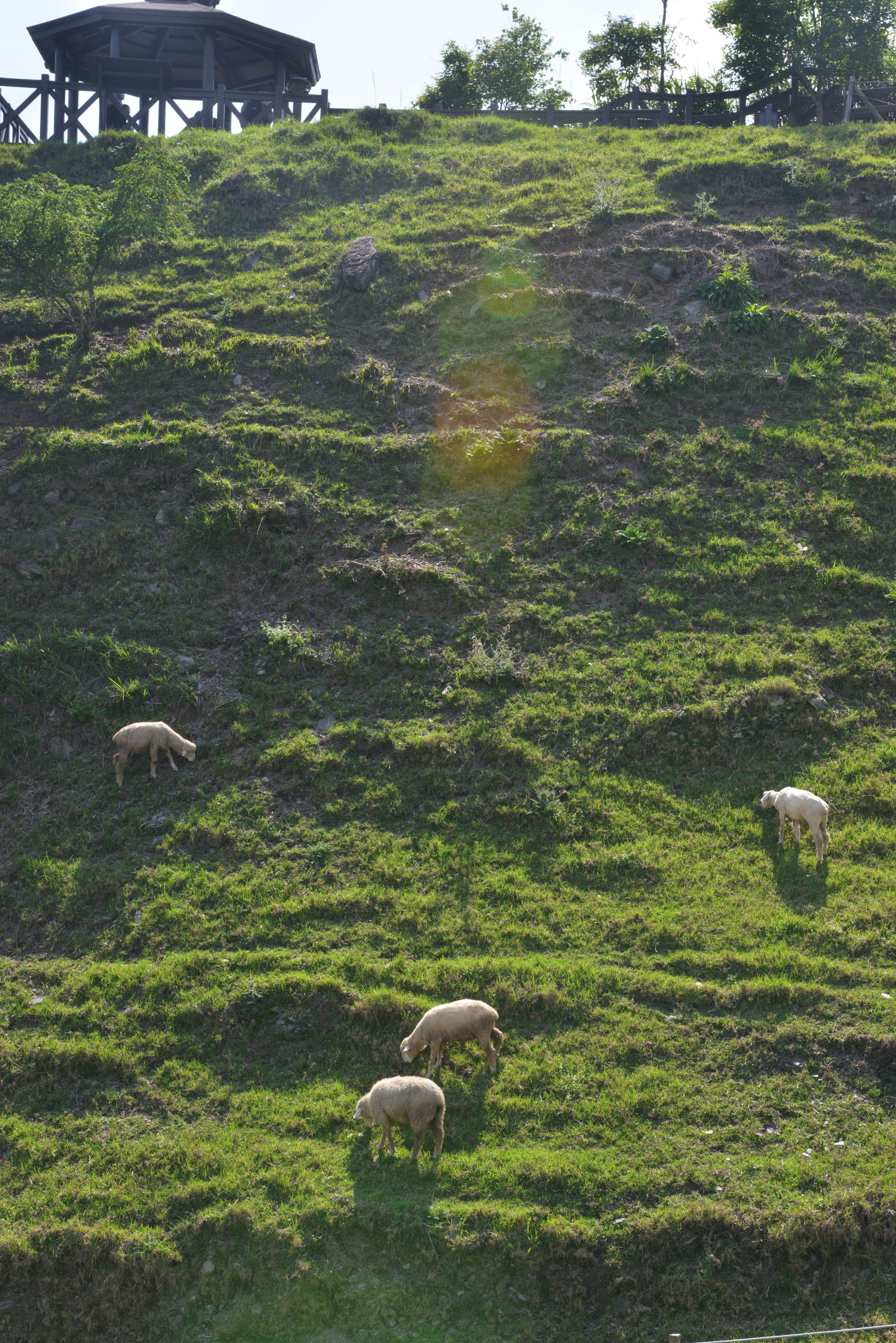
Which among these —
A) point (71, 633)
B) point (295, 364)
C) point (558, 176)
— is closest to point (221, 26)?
point (558, 176)

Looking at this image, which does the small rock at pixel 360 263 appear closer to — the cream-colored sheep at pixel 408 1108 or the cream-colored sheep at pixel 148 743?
the cream-colored sheep at pixel 148 743

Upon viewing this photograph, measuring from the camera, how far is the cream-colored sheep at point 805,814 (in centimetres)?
1291

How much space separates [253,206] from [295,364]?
11.3 m

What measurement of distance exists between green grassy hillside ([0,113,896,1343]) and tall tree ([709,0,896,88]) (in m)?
11.0

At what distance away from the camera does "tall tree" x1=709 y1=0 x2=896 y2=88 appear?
35.6 meters

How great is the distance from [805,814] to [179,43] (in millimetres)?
42208

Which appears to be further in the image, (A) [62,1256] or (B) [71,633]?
(B) [71,633]

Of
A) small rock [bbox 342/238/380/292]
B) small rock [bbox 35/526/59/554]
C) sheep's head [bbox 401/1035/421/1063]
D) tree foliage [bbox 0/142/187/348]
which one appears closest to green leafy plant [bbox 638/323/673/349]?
small rock [bbox 342/238/380/292]

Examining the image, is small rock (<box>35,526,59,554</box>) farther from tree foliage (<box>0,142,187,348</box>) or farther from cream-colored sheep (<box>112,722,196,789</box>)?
tree foliage (<box>0,142,187,348</box>)

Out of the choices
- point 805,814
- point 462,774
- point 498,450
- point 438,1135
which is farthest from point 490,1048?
point 498,450

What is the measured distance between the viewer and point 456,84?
1622 inches

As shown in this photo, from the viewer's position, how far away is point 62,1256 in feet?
29.7

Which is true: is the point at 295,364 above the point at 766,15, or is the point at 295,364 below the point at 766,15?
below

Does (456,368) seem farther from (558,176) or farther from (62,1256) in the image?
(62,1256)
